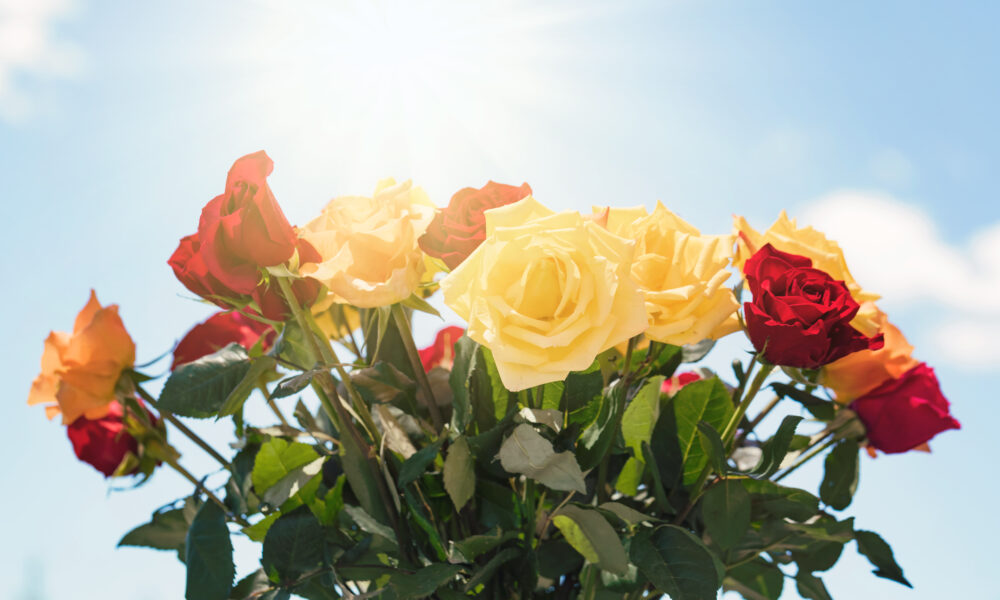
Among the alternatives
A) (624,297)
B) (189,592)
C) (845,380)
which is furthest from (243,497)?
(845,380)

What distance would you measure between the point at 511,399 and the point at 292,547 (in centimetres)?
17

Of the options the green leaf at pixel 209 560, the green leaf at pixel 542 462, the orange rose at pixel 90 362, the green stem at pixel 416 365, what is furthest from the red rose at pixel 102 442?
the green leaf at pixel 542 462

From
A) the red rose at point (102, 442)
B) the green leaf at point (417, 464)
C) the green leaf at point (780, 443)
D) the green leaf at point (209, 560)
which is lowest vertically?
the green leaf at point (209, 560)

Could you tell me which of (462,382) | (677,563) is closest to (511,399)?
(462,382)

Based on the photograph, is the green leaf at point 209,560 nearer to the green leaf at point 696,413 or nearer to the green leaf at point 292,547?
the green leaf at point 292,547

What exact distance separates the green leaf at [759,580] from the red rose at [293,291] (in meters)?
0.39

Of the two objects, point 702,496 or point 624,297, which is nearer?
point 624,297

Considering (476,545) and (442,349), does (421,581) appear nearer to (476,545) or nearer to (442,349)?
(476,545)

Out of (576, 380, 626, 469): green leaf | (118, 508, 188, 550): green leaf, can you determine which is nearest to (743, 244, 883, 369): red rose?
(576, 380, 626, 469): green leaf

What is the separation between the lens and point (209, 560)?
1.77ft

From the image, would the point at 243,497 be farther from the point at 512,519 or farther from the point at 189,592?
the point at 512,519

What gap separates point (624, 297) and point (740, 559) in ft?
0.89

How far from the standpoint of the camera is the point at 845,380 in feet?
2.02

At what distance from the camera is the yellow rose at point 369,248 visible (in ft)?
1.61
